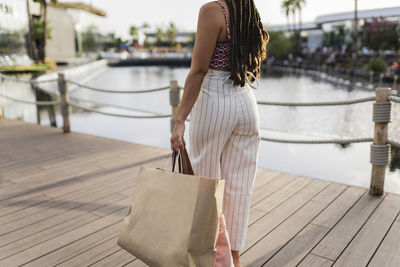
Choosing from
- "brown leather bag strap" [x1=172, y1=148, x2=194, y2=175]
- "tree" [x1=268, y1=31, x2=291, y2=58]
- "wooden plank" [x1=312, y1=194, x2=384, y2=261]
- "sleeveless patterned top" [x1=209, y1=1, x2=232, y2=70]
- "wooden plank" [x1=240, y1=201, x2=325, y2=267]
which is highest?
"tree" [x1=268, y1=31, x2=291, y2=58]

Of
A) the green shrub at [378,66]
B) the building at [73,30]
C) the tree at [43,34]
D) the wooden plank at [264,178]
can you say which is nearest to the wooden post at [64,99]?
the wooden plank at [264,178]

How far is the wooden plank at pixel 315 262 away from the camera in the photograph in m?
2.12

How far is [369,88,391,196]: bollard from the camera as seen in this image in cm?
290

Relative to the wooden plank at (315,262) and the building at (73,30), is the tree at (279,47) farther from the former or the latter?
the wooden plank at (315,262)

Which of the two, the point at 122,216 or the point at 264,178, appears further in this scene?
the point at 264,178

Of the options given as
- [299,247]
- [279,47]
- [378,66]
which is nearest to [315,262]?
[299,247]

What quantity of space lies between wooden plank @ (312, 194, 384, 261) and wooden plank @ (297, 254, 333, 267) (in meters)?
0.04

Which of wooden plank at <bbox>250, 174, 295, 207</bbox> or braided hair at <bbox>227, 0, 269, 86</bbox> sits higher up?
braided hair at <bbox>227, 0, 269, 86</bbox>

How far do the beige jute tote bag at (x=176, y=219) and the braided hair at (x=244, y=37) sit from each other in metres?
0.51

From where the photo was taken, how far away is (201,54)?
153 cm

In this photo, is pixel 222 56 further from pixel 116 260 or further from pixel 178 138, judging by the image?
pixel 116 260

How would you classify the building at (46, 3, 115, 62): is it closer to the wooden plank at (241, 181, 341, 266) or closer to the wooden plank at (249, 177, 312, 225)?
the wooden plank at (249, 177, 312, 225)

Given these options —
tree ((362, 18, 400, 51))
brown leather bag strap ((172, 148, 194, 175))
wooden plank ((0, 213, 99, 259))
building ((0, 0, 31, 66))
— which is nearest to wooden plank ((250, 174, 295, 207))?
wooden plank ((0, 213, 99, 259))

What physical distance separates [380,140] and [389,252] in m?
1.06
